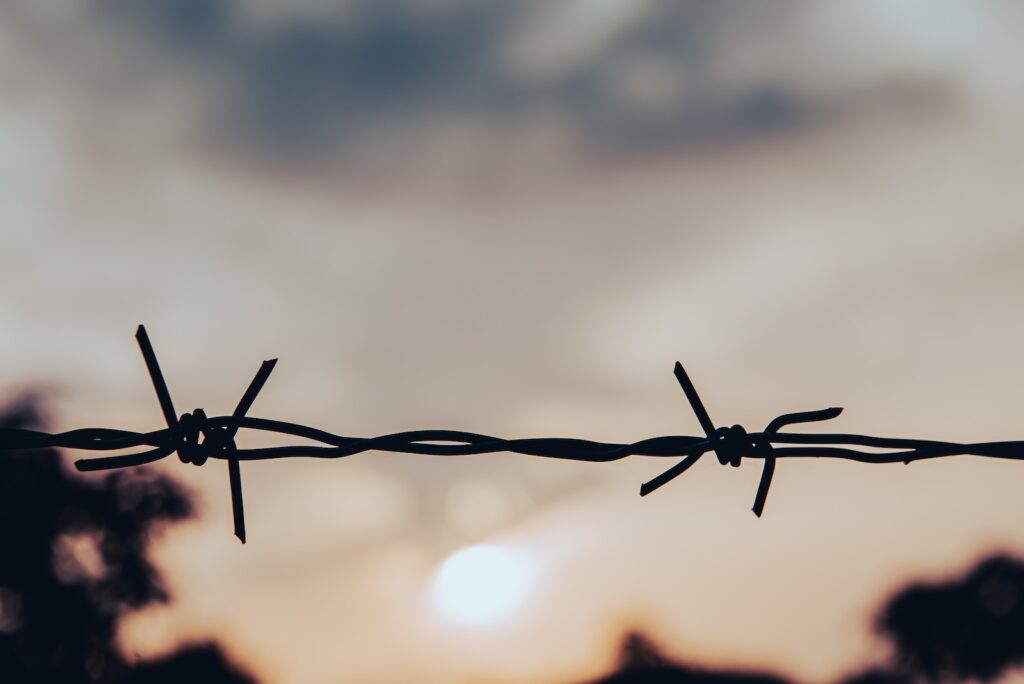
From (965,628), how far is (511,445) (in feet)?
162

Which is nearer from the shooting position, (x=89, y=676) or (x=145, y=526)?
(x=145, y=526)

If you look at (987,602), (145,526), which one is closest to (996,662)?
(987,602)

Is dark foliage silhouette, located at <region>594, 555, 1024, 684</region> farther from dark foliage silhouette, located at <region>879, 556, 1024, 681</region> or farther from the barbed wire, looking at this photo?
the barbed wire

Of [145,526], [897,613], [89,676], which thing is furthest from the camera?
[897,613]

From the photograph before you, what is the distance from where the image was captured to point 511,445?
2221mm

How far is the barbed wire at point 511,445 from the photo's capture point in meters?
2.14

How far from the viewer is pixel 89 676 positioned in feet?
108

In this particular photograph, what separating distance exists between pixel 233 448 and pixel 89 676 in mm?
35413

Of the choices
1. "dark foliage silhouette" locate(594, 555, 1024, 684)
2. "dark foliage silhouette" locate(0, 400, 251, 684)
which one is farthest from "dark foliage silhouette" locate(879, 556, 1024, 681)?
"dark foliage silhouette" locate(0, 400, 251, 684)

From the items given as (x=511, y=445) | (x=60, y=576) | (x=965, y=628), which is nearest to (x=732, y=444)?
(x=511, y=445)

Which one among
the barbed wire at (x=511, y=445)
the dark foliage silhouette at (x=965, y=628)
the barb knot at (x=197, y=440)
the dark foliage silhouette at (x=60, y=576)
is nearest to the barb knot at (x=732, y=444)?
the barbed wire at (x=511, y=445)

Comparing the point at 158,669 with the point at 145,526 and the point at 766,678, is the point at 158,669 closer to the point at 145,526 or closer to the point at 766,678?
the point at 145,526

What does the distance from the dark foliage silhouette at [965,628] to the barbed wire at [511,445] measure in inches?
1776

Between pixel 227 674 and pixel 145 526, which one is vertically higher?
pixel 145 526
